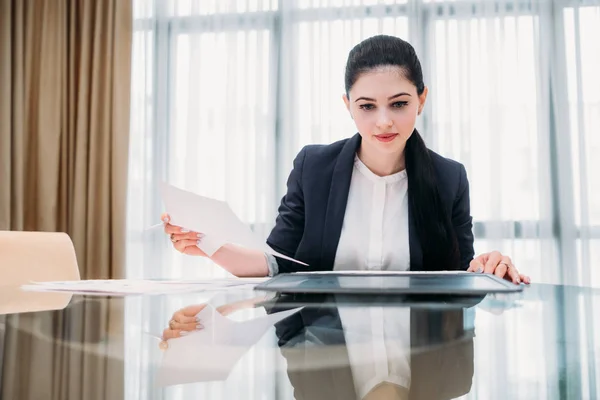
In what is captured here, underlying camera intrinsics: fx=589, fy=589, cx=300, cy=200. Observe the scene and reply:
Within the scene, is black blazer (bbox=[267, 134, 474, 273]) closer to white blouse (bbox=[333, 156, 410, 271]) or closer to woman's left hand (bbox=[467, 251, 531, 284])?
white blouse (bbox=[333, 156, 410, 271])

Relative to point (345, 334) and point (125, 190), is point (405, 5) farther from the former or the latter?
point (345, 334)

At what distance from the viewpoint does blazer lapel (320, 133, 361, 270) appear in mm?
1587

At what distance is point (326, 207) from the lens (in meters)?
1.64

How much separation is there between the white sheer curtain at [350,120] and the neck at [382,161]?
1.77 metres

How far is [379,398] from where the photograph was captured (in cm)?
20

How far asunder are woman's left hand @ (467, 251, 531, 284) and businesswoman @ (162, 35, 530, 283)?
36 centimetres

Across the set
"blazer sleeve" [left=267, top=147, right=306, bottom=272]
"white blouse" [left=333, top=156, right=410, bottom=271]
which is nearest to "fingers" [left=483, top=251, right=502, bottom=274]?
"white blouse" [left=333, top=156, right=410, bottom=271]

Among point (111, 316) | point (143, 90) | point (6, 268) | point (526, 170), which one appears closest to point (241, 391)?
point (111, 316)

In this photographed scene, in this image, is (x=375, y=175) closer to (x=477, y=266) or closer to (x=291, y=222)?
(x=291, y=222)

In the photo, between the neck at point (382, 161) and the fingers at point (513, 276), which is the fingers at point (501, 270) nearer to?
the fingers at point (513, 276)

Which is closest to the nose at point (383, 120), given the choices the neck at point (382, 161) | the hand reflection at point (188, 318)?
the neck at point (382, 161)

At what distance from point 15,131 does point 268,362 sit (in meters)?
3.74

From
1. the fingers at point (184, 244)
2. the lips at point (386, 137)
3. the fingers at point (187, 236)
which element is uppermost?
the lips at point (386, 137)

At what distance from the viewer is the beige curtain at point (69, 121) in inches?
139
